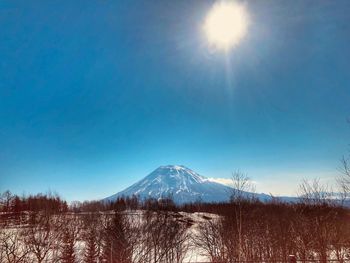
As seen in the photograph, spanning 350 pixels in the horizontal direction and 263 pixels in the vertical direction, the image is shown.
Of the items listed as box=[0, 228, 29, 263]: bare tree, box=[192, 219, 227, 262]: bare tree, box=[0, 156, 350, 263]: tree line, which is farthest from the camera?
box=[192, 219, 227, 262]: bare tree

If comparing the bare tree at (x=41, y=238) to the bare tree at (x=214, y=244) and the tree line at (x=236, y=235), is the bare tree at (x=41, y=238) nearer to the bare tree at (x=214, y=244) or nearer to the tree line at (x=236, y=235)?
the tree line at (x=236, y=235)

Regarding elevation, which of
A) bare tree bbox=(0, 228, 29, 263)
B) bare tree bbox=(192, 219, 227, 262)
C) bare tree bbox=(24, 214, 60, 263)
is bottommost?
bare tree bbox=(192, 219, 227, 262)

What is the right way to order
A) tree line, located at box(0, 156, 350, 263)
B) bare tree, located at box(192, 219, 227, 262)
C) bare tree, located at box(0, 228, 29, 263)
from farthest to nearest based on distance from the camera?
bare tree, located at box(192, 219, 227, 262) < tree line, located at box(0, 156, 350, 263) < bare tree, located at box(0, 228, 29, 263)

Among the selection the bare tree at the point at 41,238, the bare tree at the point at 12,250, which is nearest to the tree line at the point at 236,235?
the bare tree at the point at 41,238

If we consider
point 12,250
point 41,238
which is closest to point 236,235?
point 41,238

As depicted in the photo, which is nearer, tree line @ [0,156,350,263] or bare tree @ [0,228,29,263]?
bare tree @ [0,228,29,263]

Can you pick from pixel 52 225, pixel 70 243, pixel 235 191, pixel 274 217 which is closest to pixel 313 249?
pixel 235 191

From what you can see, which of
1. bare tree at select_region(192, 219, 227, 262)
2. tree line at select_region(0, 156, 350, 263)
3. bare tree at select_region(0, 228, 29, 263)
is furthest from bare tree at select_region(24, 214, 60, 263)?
bare tree at select_region(192, 219, 227, 262)

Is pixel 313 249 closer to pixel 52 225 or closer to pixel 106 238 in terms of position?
pixel 106 238

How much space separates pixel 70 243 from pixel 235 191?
1831 centimetres

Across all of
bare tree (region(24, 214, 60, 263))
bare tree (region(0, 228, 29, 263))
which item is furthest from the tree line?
bare tree (region(0, 228, 29, 263))

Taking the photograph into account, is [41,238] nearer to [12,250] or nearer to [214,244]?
[12,250]

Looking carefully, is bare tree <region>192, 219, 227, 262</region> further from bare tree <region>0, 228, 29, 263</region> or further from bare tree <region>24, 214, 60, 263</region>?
bare tree <region>0, 228, 29, 263</region>

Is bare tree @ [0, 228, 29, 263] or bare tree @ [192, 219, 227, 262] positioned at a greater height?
bare tree @ [0, 228, 29, 263]
